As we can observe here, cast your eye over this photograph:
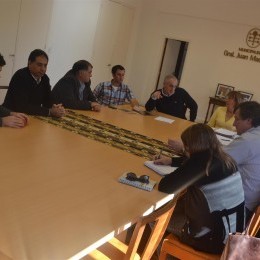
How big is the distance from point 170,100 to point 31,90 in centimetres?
174

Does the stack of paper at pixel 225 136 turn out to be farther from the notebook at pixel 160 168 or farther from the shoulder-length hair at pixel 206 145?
the shoulder-length hair at pixel 206 145

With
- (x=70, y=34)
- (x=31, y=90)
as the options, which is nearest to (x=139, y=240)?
(x=31, y=90)

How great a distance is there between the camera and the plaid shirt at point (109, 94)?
4086 millimetres

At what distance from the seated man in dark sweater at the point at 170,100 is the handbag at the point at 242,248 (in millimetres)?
2640

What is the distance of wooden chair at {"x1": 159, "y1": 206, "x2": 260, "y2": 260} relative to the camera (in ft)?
5.99

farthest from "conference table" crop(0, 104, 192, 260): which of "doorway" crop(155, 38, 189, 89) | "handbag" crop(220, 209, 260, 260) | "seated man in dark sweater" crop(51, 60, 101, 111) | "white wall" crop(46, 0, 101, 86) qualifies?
"doorway" crop(155, 38, 189, 89)

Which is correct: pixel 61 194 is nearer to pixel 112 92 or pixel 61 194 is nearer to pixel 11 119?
pixel 11 119

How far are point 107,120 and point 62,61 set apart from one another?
11.9 ft

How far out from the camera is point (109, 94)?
4.09 metres

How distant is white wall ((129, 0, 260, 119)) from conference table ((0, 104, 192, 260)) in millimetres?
5326

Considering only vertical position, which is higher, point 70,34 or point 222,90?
point 70,34

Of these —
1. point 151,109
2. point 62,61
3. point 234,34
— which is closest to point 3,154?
point 151,109

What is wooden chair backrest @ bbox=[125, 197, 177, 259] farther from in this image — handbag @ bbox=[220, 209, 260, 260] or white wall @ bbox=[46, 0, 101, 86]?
white wall @ bbox=[46, 0, 101, 86]

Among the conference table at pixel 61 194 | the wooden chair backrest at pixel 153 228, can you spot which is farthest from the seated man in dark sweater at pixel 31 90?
the wooden chair backrest at pixel 153 228
